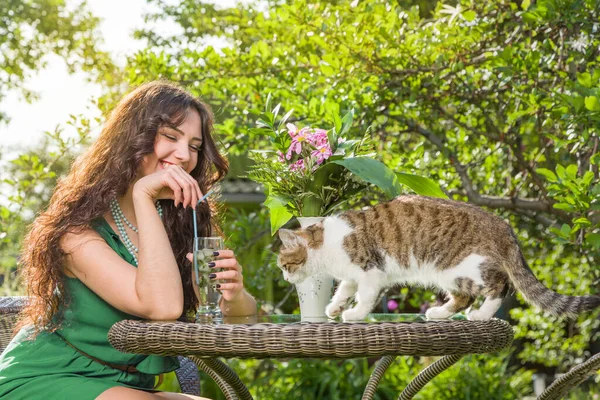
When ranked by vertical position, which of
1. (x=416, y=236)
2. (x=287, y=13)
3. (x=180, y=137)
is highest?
(x=287, y=13)

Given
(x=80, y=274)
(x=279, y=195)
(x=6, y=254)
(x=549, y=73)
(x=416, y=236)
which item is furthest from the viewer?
(x=6, y=254)

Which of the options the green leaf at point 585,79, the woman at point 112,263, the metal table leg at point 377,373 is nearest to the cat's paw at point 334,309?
the woman at point 112,263

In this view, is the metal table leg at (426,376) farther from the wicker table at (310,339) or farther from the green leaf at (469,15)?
the green leaf at (469,15)

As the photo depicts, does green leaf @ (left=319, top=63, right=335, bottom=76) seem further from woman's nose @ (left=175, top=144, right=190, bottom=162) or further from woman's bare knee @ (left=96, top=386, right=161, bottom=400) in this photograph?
woman's bare knee @ (left=96, top=386, right=161, bottom=400)

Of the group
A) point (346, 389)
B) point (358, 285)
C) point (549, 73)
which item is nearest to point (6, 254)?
point (346, 389)

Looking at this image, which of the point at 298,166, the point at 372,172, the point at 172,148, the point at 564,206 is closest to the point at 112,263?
the point at 172,148

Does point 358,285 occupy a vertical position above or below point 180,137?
below

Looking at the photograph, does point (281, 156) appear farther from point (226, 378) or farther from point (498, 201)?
point (498, 201)

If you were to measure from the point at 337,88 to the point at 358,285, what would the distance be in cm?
184

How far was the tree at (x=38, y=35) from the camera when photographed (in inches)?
424

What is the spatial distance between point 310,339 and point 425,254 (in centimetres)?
46

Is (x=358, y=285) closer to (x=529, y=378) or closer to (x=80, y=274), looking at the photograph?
(x=80, y=274)

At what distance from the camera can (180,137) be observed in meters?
2.31

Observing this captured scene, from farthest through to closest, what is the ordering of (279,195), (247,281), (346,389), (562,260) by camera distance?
(346,389)
(562,260)
(247,281)
(279,195)
